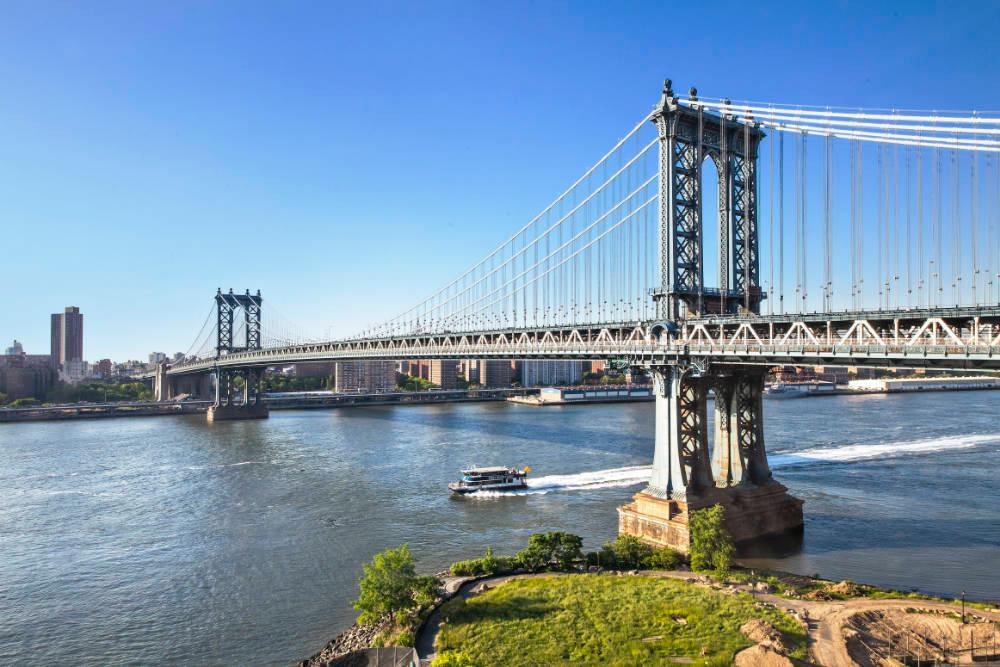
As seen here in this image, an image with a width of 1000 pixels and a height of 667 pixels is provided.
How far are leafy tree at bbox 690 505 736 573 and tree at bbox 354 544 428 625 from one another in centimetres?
951

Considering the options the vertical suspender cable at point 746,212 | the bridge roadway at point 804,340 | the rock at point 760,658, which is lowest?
the rock at point 760,658

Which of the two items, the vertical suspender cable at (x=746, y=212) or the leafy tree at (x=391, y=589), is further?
the vertical suspender cable at (x=746, y=212)

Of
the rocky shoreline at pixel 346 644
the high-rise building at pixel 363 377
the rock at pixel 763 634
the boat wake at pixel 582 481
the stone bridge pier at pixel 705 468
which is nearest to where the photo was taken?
the rock at pixel 763 634

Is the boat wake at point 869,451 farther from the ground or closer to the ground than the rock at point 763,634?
closer to the ground

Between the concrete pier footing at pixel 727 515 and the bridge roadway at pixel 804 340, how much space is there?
5.69 meters

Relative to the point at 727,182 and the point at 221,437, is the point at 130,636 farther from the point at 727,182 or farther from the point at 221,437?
the point at 221,437

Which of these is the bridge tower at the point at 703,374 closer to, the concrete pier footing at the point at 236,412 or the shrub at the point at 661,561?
the shrub at the point at 661,561

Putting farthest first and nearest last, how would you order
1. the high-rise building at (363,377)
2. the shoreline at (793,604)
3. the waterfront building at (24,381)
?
the high-rise building at (363,377) → the waterfront building at (24,381) → the shoreline at (793,604)

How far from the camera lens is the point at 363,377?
14162 cm

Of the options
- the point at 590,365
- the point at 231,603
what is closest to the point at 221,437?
the point at 231,603

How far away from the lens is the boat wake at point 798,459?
3853 cm

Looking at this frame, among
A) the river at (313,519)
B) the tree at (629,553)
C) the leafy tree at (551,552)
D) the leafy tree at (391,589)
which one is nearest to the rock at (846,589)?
the river at (313,519)

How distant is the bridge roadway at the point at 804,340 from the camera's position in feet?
58.4

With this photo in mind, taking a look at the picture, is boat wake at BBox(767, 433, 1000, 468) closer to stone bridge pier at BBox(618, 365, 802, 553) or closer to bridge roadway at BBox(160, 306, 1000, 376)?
stone bridge pier at BBox(618, 365, 802, 553)
